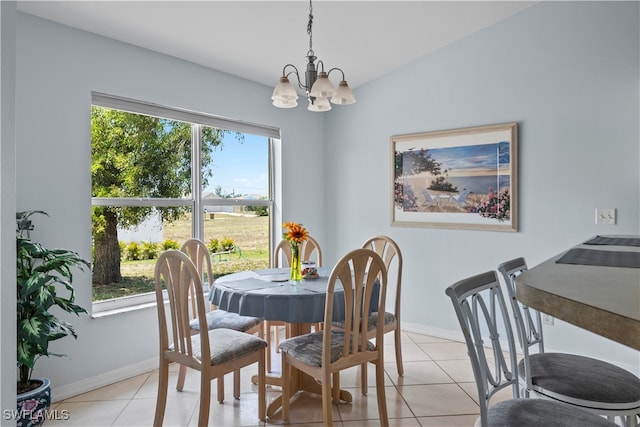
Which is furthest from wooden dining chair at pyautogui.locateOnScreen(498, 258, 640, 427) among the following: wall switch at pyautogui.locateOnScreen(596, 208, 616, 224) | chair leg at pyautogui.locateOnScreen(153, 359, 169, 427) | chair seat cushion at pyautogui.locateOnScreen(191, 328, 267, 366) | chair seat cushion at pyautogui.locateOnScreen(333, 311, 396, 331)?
wall switch at pyautogui.locateOnScreen(596, 208, 616, 224)

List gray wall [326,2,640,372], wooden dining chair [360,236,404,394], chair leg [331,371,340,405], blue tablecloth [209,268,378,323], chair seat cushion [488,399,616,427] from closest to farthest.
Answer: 1. chair seat cushion [488,399,616,427]
2. blue tablecloth [209,268,378,323]
3. chair leg [331,371,340,405]
4. wooden dining chair [360,236,404,394]
5. gray wall [326,2,640,372]

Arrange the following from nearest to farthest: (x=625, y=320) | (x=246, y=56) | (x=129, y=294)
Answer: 1. (x=625, y=320)
2. (x=129, y=294)
3. (x=246, y=56)

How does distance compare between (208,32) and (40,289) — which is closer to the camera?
(40,289)

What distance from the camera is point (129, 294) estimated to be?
314cm

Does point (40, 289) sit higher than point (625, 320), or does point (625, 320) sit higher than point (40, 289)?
point (625, 320)

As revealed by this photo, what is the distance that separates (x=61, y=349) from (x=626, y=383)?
9.66 ft

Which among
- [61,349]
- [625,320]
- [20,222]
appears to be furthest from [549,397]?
[61,349]

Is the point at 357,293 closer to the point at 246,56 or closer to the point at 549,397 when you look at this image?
the point at 549,397

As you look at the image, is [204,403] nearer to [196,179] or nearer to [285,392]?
[285,392]

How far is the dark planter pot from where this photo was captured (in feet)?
6.61

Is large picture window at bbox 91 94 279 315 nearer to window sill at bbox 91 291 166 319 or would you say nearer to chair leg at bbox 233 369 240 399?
window sill at bbox 91 291 166 319

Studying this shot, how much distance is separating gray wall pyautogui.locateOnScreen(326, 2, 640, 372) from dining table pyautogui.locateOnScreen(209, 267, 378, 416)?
155 cm

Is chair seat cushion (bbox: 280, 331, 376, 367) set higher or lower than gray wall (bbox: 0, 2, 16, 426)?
lower

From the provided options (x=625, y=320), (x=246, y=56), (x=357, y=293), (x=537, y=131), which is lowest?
(x=357, y=293)
